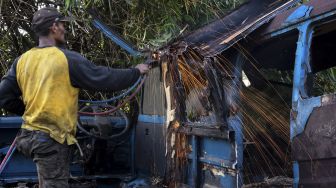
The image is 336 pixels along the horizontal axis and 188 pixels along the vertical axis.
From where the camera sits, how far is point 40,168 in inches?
136

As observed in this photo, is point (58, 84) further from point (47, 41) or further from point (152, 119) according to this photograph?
point (152, 119)

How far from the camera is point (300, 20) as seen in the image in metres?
3.28

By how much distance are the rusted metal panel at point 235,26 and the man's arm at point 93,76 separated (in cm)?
61

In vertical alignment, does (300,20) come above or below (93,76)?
above

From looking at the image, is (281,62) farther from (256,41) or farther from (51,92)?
(51,92)

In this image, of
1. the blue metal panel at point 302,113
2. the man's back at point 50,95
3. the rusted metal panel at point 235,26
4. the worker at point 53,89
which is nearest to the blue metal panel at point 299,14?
the rusted metal panel at point 235,26

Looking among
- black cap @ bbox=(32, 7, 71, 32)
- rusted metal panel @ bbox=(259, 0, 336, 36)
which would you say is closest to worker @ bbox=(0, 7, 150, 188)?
black cap @ bbox=(32, 7, 71, 32)

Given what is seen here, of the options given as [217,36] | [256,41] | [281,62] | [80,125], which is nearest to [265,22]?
[256,41]

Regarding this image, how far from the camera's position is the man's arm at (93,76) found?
3.46m

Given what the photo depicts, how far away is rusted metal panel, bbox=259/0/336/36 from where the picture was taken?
3078 mm

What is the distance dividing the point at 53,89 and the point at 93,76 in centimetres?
28

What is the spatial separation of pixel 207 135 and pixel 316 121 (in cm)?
97

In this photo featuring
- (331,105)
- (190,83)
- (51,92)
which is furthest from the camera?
(190,83)

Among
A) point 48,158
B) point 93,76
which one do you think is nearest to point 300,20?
point 93,76
